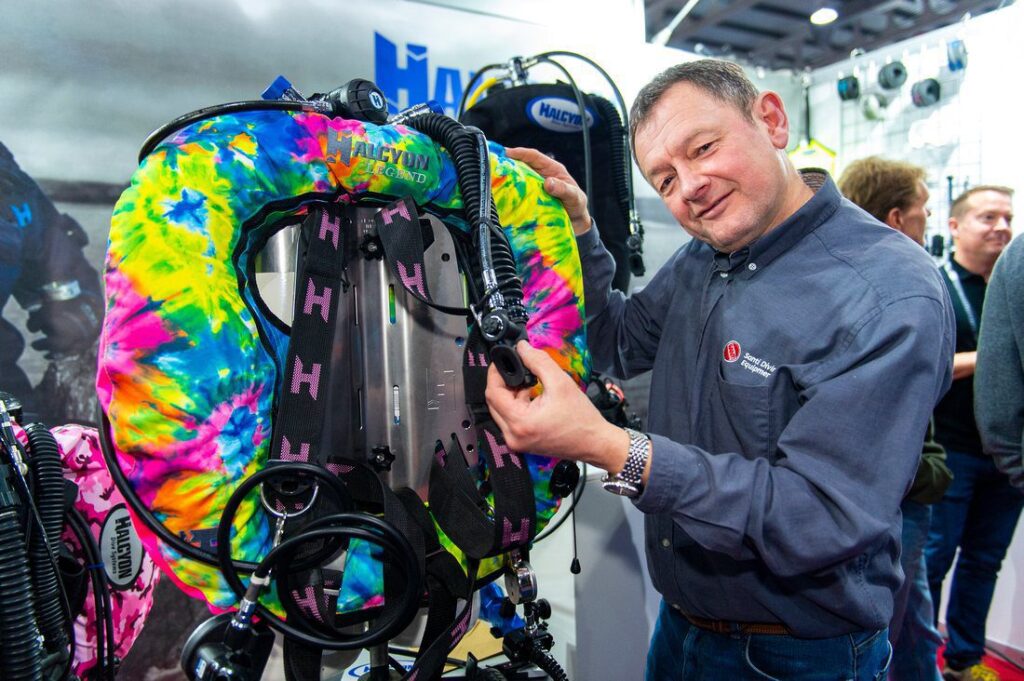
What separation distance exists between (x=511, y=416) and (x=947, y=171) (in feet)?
11.5

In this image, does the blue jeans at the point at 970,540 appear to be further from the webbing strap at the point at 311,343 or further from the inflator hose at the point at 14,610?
the inflator hose at the point at 14,610

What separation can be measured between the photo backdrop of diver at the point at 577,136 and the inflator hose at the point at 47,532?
132 cm

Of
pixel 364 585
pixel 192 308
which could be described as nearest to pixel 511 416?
pixel 364 585

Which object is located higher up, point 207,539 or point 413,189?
point 413,189

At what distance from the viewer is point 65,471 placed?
1.24 meters

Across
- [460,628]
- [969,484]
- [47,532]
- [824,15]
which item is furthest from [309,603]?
[824,15]

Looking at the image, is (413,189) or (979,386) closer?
(413,189)

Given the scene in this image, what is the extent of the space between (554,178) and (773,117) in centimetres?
37

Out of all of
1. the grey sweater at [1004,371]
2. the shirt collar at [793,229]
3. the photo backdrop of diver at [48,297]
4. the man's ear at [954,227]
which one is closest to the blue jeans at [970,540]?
the grey sweater at [1004,371]

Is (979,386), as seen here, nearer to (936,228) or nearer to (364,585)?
(364,585)

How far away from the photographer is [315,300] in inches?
35.1

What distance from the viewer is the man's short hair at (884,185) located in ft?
6.82

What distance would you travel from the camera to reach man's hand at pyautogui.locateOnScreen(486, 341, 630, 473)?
2.70 ft

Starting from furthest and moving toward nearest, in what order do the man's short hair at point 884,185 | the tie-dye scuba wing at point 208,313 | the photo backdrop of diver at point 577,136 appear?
the man's short hair at point 884,185
the photo backdrop of diver at point 577,136
the tie-dye scuba wing at point 208,313
